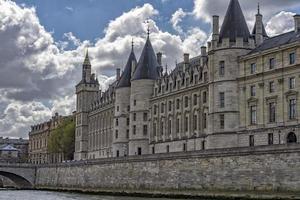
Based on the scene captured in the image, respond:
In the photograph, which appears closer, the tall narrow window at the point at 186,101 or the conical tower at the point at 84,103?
the tall narrow window at the point at 186,101

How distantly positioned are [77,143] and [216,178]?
67983 millimetres

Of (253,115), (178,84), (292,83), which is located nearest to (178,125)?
(178,84)

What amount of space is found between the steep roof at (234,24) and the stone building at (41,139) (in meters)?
80.2

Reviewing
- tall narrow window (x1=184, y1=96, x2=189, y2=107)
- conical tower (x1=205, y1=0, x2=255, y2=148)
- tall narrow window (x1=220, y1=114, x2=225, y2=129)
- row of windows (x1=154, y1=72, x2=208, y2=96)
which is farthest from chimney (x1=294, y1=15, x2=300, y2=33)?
tall narrow window (x1=184, y1=96, x2=189, y2=107)

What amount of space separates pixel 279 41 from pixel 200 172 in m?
15.4

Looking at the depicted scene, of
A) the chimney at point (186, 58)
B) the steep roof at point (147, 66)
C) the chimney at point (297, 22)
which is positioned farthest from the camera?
the steep roof at point (147, 66)

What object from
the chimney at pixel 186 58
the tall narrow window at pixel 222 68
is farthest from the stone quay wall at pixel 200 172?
the chimney at pixel 186 58

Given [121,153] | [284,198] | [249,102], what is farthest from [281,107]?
[121,153]

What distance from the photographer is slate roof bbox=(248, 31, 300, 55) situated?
5963cm

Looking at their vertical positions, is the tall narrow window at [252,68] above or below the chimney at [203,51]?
below

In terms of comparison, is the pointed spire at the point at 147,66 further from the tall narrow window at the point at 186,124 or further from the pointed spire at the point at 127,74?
the tall narrow window at the point at 186,124

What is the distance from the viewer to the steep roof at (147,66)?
8562cm

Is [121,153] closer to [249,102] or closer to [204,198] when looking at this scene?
[249,102]

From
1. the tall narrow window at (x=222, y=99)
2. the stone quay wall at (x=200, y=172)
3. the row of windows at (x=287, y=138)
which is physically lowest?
the stone quay wall at (x=200, y=172)
